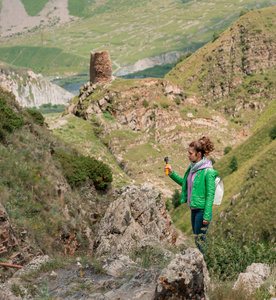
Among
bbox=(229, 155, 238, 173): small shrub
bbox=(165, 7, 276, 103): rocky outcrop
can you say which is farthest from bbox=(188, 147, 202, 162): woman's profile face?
bbox=(165, 7, 276, 103): rocky outcrop

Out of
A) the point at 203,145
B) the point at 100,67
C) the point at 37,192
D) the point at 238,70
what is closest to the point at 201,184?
the point at 203,145

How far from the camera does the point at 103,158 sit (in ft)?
161

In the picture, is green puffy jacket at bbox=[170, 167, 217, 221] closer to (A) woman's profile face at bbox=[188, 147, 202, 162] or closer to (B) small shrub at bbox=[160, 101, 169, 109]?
(A) woman's profile face at bbox=[188, 147, 202, 162]

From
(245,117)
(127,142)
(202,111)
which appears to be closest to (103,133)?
(127,142)

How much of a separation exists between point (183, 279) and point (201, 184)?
257 centimetres

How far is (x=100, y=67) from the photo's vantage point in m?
57.0

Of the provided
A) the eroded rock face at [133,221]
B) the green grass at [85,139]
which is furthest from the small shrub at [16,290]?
the green grass at [85,139]

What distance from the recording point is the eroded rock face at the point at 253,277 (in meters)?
5.97

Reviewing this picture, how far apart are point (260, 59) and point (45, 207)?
126 meters

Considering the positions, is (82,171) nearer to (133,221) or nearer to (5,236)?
(133,221)

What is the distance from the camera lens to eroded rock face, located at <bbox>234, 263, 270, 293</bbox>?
5975 millimetres

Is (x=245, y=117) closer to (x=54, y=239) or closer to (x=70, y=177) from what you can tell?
(x=70, y=177)

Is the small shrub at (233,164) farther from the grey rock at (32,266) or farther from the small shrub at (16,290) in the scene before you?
the small shrub at (16,290)

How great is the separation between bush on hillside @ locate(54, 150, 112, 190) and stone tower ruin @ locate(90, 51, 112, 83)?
35396 millimetres
